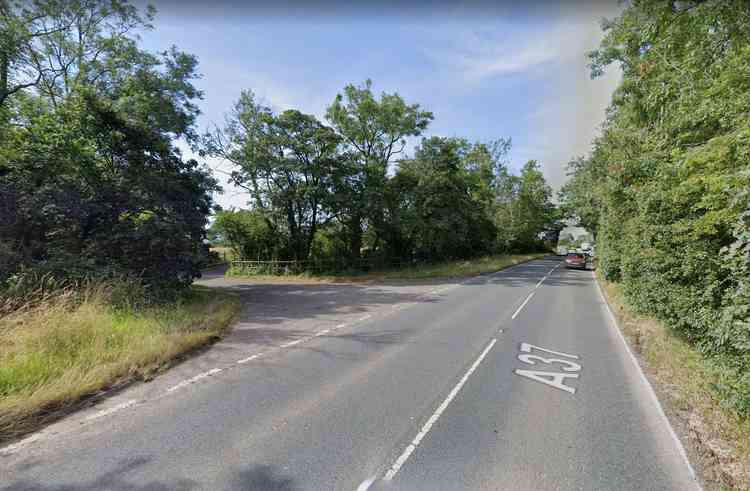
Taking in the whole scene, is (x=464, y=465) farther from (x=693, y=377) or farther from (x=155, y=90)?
(x=155, y=90)

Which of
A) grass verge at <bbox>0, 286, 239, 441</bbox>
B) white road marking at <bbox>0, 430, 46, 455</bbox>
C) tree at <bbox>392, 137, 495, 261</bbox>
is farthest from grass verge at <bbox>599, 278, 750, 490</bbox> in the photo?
tree at <bbox>392, 137, 495, 261</bbox>

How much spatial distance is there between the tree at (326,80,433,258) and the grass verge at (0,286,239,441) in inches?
648

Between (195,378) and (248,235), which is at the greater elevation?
(248,235)

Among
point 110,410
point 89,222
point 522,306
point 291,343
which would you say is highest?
point 89,222

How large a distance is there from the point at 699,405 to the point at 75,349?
8592 mm

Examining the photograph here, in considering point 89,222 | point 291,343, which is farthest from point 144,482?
point 89,222

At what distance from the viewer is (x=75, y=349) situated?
4602mm

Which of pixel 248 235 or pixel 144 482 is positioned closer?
pixel 144 482

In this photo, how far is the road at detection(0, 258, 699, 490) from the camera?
8.30ft

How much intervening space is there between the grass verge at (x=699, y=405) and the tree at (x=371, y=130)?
1730 centimetres

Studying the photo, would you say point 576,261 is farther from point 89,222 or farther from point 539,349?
point 89,222

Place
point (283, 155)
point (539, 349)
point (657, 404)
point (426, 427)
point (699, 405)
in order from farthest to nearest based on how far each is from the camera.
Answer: point (283, 155), point (539, 349), point (657, 404), point (699, 405), point (426, 427)

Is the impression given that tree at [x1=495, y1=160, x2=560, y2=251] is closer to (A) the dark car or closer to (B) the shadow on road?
(A) the dark car

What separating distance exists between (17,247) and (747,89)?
14.3m
